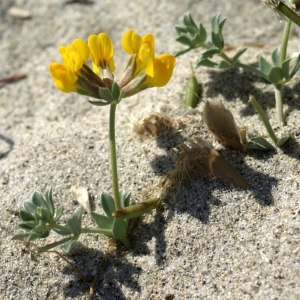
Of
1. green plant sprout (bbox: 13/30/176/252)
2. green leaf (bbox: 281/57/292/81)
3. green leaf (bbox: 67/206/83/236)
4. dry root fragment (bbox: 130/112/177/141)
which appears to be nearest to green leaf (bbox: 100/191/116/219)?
green plant sprout (bbox: 13/30/176/252)

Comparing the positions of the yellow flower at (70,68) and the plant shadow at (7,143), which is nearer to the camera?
the yellow flower at (70,68)

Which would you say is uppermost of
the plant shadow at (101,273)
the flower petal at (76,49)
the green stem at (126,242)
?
the flower petal at (76,49)

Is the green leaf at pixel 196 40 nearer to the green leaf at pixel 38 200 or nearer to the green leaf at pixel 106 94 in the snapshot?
the green leaf at pixel 106 94

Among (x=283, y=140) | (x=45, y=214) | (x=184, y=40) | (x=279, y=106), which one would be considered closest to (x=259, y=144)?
(x=283, y=140)

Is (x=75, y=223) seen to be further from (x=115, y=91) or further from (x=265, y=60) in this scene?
(x=265, y=60)

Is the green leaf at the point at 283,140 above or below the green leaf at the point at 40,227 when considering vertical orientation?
above

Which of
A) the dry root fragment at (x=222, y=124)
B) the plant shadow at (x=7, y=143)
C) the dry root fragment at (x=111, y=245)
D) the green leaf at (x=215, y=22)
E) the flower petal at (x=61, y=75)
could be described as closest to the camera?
the flower petal at (x=61, y=75)

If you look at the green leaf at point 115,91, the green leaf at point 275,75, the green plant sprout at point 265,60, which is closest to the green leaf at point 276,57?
the green plant sprout at point 265,60
